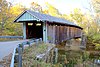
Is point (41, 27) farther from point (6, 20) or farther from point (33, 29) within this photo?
point (6, 20)

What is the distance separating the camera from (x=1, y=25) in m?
29.4

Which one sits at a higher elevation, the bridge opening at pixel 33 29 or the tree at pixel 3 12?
the tree at pixel 3 12

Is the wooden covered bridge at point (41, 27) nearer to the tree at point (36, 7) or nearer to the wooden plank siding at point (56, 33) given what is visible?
the wooden plank siding at point (56, 33)

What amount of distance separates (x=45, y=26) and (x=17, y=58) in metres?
12.6

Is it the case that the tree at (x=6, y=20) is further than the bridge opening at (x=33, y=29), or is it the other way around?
the tree at (x=6, y=20)

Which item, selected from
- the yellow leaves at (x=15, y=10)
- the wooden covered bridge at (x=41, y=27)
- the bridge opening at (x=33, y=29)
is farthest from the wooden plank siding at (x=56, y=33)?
the yellow leaves at (x=15, y=10)

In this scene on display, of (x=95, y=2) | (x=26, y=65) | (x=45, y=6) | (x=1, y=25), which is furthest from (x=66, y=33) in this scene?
(x=45, y=6)

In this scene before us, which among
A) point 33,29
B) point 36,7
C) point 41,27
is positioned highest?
point 36,7

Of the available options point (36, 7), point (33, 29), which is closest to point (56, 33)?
point (33, 29)

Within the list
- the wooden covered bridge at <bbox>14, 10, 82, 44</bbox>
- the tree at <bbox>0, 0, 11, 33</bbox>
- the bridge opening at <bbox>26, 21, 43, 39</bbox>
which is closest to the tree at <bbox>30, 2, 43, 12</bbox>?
the tree at <bbox>0, 0, 11, 33</bbox>

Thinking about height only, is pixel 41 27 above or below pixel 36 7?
below

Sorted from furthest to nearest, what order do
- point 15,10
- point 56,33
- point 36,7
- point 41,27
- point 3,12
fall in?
point 36,7, point 15,10, point 3,12, point 41,27, point 56,33

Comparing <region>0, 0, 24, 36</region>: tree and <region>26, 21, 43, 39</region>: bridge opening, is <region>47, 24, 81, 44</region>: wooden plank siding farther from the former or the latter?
<region>0, 0, 24, 36</region>: tree

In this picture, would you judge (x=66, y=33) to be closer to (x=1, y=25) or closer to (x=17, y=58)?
(x=1, y=25)
